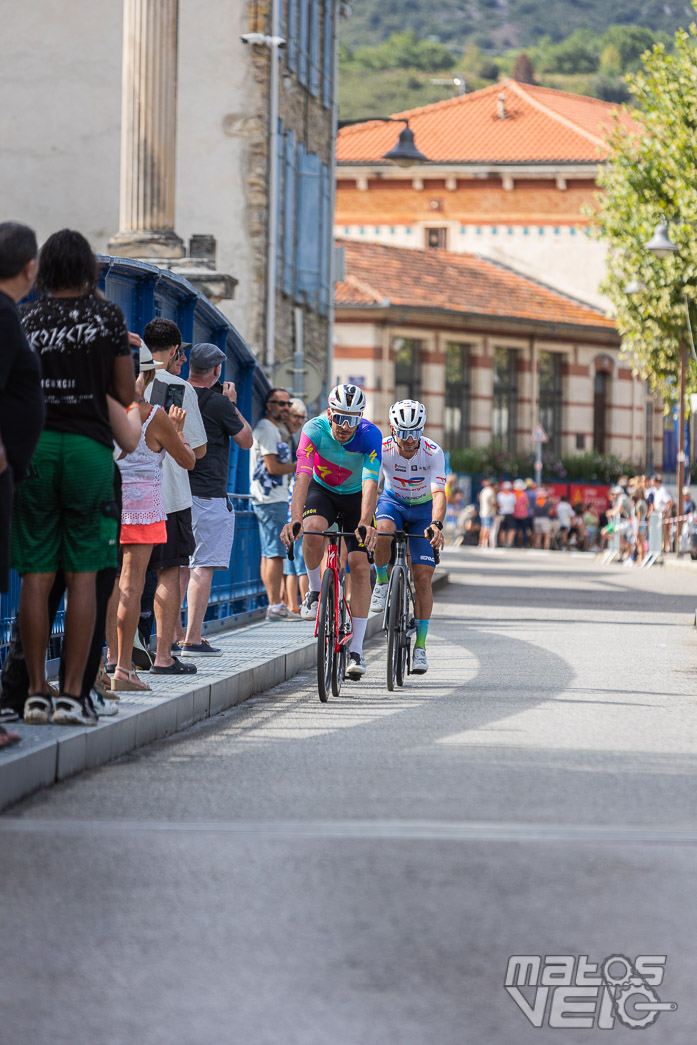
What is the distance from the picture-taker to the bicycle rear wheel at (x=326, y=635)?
10.4 metres

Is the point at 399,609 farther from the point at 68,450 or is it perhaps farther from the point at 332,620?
the point at 68,450

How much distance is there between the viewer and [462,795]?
6914mm

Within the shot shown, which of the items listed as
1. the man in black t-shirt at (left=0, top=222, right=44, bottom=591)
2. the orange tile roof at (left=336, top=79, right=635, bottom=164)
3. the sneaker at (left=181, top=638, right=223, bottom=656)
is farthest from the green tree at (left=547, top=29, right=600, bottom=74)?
the man in black t-shirt at (left=0, top=222, right=44, bottom=591)

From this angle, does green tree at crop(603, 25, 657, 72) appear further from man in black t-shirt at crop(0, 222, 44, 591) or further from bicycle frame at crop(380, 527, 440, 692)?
man in black t-shirt at crop(0, 222, 44, 591)

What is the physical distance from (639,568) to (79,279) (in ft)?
103

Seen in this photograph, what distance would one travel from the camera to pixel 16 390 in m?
6.86

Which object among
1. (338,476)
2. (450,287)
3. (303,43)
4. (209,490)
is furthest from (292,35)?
(450,287)

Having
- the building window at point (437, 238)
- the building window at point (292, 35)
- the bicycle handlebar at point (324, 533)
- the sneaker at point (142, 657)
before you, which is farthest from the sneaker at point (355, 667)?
the building window at point (437, 238)

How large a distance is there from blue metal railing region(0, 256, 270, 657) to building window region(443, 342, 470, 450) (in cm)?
4053

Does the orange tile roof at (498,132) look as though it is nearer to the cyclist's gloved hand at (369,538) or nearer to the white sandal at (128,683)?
the cyclist's gloved hand at (369,538)

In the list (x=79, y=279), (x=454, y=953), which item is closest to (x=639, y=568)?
(x=79, y=279)

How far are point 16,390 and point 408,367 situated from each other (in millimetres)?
50646

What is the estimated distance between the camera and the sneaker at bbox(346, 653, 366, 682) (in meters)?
11.3

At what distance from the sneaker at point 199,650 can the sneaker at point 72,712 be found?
149 inches
